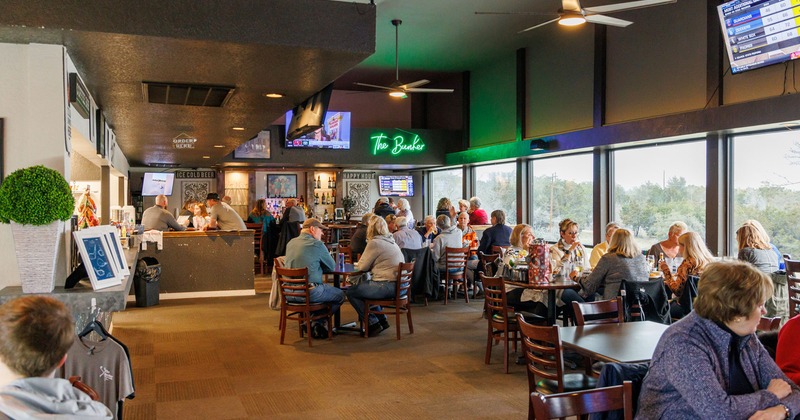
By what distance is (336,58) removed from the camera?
4.18 meters

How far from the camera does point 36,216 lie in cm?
326

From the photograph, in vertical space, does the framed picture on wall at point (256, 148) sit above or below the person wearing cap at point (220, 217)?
above

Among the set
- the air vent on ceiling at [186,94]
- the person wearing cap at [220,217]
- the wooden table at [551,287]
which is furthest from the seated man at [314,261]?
the person wearing cap at [220,217]

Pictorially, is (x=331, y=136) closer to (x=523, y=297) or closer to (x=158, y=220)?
(x=158, y=220)

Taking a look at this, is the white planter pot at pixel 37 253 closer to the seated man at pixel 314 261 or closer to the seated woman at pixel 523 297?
the seated man at pixel 314 261

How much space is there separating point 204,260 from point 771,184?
8.05 m

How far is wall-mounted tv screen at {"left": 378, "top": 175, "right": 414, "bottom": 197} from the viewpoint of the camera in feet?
57.8

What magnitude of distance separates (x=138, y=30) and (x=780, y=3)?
6.14 metres

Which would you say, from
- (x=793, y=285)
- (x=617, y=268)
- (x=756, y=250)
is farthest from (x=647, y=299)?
(x=756, y=250)

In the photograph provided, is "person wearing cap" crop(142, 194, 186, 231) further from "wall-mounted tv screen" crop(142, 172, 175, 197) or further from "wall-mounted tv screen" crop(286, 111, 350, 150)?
"wall-mounted tv screen" crop(142, 172, 175, 197)

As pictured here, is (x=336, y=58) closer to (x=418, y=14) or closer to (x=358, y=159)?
(x=418, y=14)

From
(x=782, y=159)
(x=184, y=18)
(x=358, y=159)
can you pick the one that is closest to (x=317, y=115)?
(x=184, y=18)

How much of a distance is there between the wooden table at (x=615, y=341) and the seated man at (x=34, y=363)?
2.42m

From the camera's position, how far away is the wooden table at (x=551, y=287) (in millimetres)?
5902
